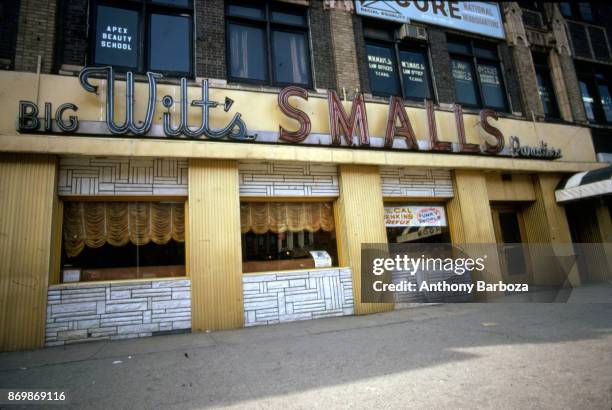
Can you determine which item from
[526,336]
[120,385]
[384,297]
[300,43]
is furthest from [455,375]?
[300,43]

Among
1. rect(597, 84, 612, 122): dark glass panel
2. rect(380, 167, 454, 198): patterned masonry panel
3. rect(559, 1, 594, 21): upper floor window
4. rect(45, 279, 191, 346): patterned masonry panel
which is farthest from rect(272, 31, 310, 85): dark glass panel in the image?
rect(597, 84, 612, 122): dark glass panel

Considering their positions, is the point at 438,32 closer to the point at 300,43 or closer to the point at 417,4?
the point at 417,4

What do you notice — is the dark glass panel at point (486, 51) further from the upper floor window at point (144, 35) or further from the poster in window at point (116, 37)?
the poster in window at point (116, 37)

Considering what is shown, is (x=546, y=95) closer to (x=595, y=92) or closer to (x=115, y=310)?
(x=595, y=92)

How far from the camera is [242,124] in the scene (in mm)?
6957

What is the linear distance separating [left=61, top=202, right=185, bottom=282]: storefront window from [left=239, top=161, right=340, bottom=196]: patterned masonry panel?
1517 millimetres

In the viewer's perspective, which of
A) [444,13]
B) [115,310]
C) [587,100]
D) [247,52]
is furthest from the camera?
[587,100]

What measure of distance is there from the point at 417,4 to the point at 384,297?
335 inches

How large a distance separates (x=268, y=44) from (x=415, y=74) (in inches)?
171

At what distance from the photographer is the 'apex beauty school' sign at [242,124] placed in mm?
6022

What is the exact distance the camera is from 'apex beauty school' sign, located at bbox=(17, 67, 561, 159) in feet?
19.8

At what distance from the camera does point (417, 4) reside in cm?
1000

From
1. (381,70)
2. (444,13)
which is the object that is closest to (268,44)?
(381,70)

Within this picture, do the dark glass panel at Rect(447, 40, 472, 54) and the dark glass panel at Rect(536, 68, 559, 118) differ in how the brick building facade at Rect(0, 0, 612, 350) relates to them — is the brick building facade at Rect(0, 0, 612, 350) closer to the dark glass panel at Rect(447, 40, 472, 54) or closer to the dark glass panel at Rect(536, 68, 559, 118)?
the dark glass panel at Rect(447, 40, 472, 54)
